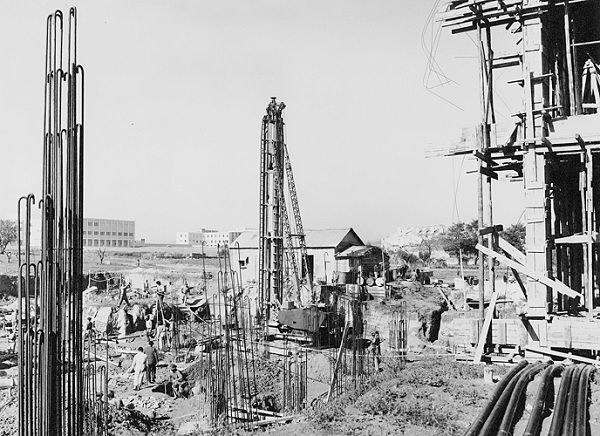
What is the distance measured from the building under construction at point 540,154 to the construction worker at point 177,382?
856cm

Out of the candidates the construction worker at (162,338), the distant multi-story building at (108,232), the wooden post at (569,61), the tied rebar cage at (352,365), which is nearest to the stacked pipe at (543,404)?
the tied rebar cage at (352,365)

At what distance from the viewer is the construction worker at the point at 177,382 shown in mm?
15308

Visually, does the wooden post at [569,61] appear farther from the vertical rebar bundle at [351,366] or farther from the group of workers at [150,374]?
the group of workers at [150,374]

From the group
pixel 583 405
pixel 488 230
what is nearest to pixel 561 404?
pixel 583 405

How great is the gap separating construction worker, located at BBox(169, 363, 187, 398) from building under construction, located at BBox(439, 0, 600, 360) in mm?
8557

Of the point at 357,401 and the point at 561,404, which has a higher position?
the point at 561,404

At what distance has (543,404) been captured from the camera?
6785 mm

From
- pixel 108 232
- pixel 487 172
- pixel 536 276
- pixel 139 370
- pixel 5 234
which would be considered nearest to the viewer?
pixel 536 276

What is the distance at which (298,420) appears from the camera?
9609 mm

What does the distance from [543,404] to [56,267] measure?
5.99 m

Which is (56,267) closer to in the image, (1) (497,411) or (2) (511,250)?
(1) (497,411)

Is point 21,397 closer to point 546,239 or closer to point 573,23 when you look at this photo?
point 546,239

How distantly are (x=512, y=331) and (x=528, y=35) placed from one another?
520cm

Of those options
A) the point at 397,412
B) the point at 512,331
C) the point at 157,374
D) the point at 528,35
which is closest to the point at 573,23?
the point at 528,35
